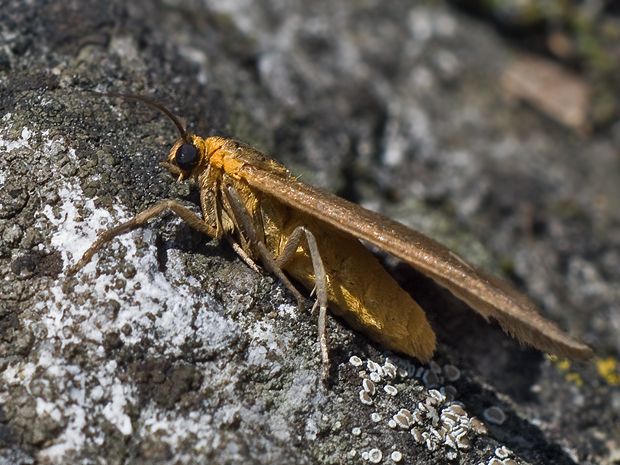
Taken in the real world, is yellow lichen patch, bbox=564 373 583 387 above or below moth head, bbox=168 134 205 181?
below

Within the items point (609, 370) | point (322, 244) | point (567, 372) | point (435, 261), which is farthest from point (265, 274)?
point (609, 370)

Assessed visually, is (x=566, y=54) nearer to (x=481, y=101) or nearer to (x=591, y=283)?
(x=481, y=101)

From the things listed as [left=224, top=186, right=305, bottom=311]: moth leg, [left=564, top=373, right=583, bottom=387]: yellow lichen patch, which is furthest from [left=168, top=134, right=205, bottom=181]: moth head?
[left=564, top=373, right=583, bottom=387]: yellow lichen patch

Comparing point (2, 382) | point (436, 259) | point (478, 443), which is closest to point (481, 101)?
point (436, 259)

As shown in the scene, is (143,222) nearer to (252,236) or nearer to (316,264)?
(252,236)

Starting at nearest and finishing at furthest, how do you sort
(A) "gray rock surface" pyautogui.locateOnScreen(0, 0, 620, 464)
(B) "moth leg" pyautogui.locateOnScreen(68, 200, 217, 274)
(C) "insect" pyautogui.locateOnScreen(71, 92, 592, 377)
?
(A) "gray rock surface" pyautogui.locateOnScreen(0, 0, 620, 464), (B) "moth leg" pyautogui.locateOnScreen(68, 200, 217, 274), (C) "insect" pyautogui.locateOnScreen(71, 92, 592, 377)

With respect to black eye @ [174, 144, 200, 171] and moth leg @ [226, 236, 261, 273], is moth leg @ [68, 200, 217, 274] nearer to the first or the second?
Result: moth leg @ [226, 236, 261, 273]

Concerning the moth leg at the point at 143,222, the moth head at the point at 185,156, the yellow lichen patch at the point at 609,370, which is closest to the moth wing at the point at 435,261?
the moth head at the point at 185,156

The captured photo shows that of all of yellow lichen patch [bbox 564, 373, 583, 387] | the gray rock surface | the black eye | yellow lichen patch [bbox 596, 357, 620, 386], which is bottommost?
yellow lichen patch [bbox 596, 357, 620, 386]

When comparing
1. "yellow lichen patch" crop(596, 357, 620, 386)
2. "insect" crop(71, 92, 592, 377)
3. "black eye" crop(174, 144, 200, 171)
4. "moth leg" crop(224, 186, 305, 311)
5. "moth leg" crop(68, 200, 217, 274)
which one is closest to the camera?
"moth leg" crop(68, 200, 217, 274)

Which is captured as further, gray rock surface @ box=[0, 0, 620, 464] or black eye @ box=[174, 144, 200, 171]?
black eye @ box=[174, 144, 200, 171]
